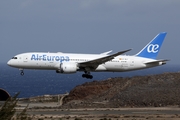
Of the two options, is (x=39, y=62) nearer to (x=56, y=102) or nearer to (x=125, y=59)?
(x=125, y=59)

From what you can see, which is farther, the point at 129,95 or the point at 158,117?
the point at 129,95

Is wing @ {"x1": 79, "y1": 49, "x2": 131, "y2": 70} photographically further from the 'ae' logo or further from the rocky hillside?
the 'ae' logo

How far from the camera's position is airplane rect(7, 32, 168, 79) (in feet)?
201

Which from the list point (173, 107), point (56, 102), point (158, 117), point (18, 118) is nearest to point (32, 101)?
point (56, 102)

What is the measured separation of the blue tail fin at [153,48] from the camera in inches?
2790

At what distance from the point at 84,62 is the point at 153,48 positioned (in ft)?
48.3

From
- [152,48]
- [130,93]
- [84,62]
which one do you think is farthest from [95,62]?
[152,48]

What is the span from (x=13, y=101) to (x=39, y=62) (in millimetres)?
37626

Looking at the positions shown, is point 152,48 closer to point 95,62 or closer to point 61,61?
point 95,62

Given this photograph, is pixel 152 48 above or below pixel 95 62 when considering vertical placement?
above

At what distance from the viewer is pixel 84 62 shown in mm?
62594

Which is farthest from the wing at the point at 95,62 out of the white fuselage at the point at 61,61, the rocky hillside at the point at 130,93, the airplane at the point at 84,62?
the rocky hillside at the point at 130,93

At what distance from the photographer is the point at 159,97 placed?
211ft

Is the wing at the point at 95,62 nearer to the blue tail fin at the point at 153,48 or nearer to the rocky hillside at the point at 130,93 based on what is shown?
the rocky hillside at the point at 130,93
